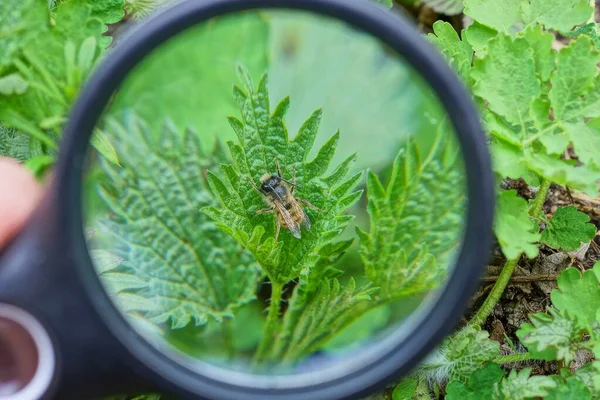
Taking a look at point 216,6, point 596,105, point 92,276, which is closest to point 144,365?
point 92,276

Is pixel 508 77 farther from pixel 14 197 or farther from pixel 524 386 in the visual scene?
pixel 14 197

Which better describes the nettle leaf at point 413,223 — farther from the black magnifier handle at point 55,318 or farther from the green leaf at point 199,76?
the black magnifier handle at point 55,318

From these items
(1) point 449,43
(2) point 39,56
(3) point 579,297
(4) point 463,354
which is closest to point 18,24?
(2) point 39,56

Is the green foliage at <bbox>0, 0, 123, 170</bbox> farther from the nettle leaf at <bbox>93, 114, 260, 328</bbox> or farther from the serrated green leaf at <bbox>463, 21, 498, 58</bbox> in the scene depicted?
the serrated green leaf at <bbox>463, 21, 498, 58</bbox>

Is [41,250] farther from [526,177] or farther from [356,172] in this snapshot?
[526,177]

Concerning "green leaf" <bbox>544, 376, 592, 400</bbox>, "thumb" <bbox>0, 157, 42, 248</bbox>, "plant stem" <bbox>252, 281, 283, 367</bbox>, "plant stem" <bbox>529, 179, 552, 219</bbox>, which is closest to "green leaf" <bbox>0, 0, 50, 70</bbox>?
"thumb" <bbox>0, 157, 42, 248</bbox>
